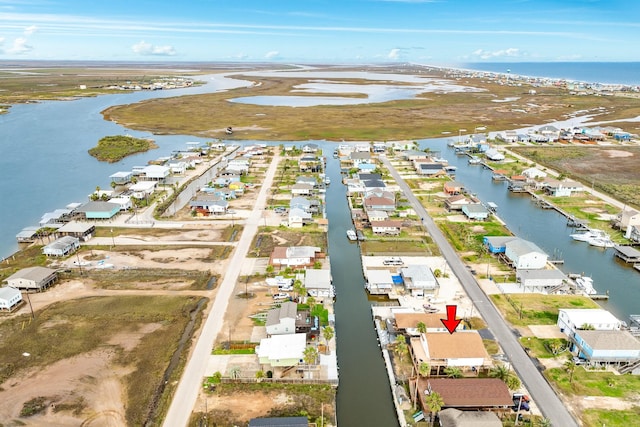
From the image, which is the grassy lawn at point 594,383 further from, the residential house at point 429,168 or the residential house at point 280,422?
the residential house at point 429,168

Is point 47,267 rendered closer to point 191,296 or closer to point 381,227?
point 191,296

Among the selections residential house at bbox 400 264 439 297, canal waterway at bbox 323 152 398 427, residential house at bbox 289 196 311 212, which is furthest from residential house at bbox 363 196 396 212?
residential house at bbox 400 264 439 297

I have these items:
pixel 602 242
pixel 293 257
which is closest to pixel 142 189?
pixel 293 257

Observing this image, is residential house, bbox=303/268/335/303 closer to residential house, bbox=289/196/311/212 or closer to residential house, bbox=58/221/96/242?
residential house, bbox=289/196/311/212

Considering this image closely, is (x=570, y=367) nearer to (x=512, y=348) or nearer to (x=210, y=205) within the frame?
(x=512, y=348)

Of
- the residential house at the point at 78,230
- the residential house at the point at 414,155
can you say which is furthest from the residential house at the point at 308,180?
the residential house at the point at 78,230
